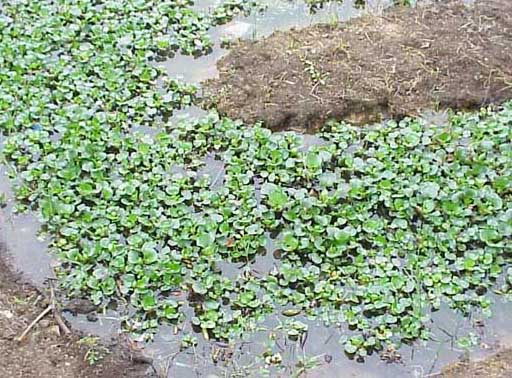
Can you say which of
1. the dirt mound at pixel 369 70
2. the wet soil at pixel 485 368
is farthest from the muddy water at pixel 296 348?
the dirt mound at pixel 369 70

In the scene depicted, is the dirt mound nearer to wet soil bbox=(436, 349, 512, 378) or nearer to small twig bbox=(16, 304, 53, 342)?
small twig bbox=(16, 304, 53, 342)

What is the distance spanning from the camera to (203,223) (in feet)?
13.1

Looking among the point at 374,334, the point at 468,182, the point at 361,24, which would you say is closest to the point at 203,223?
the point at 374,334

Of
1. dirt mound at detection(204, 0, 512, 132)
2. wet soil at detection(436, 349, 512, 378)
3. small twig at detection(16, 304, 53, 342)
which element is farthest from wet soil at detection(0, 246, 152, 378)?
dirt mound at detection(204, 0, 512, 132)

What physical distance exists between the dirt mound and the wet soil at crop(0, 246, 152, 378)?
71.5 inches

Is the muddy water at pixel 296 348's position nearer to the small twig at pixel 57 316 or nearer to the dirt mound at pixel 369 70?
the small twig at pixel 57 316

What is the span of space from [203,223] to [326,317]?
79 cm

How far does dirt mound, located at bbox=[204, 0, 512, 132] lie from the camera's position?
4.98 metres

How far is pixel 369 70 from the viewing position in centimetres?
526

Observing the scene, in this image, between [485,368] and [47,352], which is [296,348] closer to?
[485,368]

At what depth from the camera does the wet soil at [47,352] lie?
3410mm

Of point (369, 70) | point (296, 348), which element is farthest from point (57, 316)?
point (369, 70)

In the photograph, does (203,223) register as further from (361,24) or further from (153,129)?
(361,24)

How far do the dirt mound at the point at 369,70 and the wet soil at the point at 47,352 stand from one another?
1817 mm
